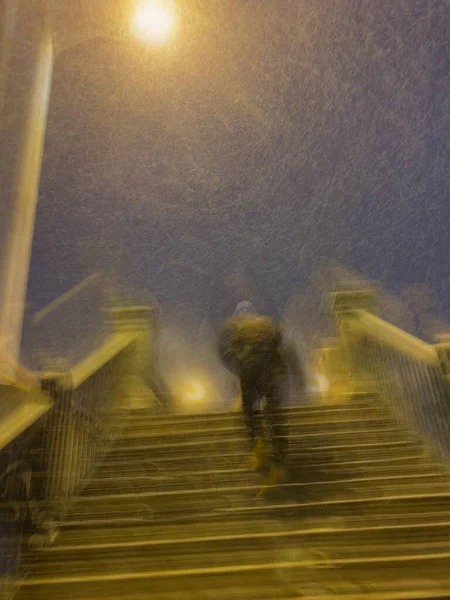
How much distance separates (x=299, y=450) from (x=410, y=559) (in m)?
1.24

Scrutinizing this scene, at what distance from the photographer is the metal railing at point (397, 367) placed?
131 inches

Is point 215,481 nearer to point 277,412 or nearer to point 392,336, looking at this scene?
point 277,412

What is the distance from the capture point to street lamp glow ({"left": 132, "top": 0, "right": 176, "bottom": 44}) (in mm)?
6324

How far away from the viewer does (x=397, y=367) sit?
4.04 m

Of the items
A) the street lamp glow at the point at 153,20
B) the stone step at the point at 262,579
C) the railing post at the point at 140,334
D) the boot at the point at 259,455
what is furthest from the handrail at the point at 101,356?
the street lamp glow at the point at 153,20

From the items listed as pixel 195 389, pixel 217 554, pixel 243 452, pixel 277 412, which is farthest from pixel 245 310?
pixel 195 389

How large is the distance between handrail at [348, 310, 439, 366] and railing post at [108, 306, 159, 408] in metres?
2.20

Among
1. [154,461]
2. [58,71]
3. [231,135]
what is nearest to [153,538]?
[154,461]

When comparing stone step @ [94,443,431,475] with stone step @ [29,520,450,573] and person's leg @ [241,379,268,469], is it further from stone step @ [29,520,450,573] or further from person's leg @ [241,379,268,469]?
stone step @ [29,520,450,573]

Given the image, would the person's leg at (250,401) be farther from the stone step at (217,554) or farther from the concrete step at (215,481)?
the stone step at (217,554)

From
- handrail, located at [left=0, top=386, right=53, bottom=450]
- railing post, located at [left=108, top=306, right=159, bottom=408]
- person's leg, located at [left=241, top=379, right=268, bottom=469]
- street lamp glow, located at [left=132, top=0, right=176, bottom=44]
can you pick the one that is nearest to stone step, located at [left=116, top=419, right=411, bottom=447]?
person's leg, located at [left=241, top=379, right=268, bottom=469]

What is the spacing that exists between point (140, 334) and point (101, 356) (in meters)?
1.42

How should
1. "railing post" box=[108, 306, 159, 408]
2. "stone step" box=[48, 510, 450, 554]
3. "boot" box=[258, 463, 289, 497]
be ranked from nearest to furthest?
"stone step" box=[48, 510, 450, 554] → "boot" box=[258, 463, 289, 497] → "railing post" box=[108, 306, 159, 408]

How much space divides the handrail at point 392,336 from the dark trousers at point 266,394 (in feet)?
3.59
